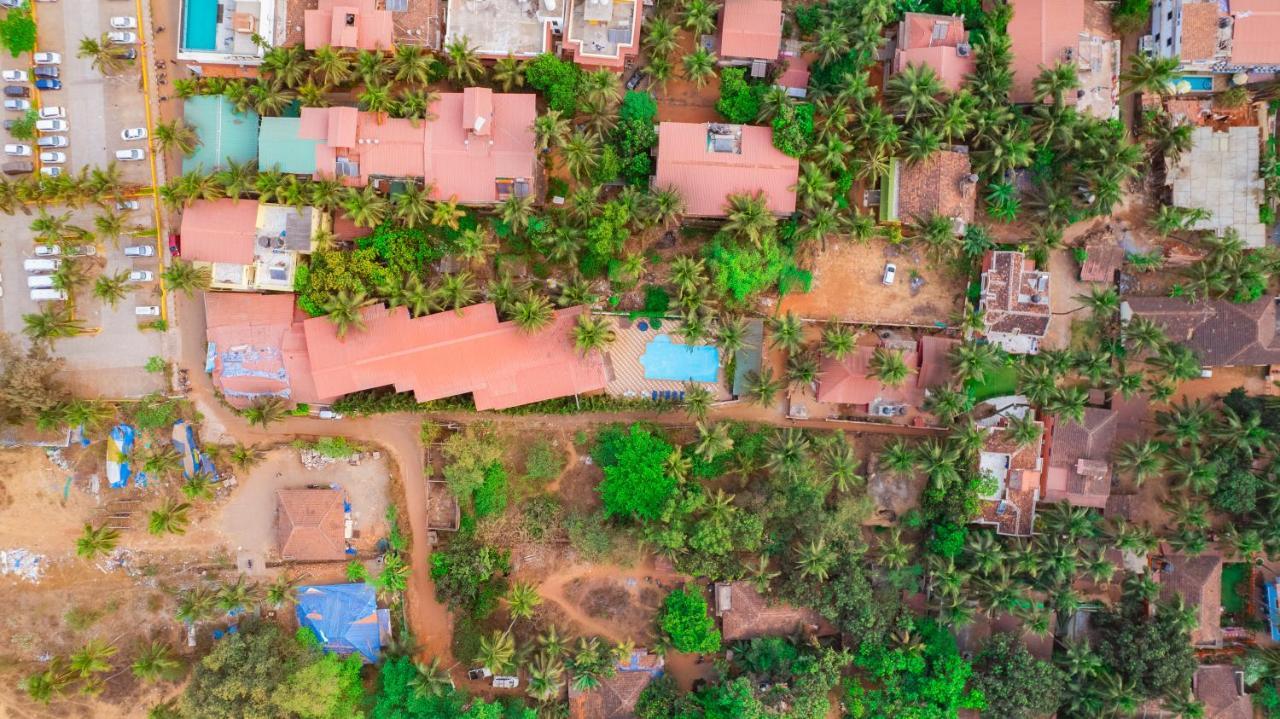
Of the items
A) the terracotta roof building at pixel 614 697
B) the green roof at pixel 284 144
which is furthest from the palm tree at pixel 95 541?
the terracotta roof building at pixel 614 697

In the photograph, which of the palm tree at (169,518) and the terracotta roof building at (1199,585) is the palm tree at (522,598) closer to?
the palm tree at (169,518)

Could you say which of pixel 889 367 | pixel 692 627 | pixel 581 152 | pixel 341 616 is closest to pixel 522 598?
pixel 692 627

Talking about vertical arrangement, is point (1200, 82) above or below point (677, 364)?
above

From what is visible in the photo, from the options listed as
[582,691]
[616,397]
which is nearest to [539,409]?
[616,397]

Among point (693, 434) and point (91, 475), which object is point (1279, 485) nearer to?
point (693, 434)

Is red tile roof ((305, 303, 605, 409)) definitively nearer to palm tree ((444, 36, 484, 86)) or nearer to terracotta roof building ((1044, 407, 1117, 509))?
palm tree ((444, 36, 484, 86))

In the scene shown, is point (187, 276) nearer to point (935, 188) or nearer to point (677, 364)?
point (677, 364)
